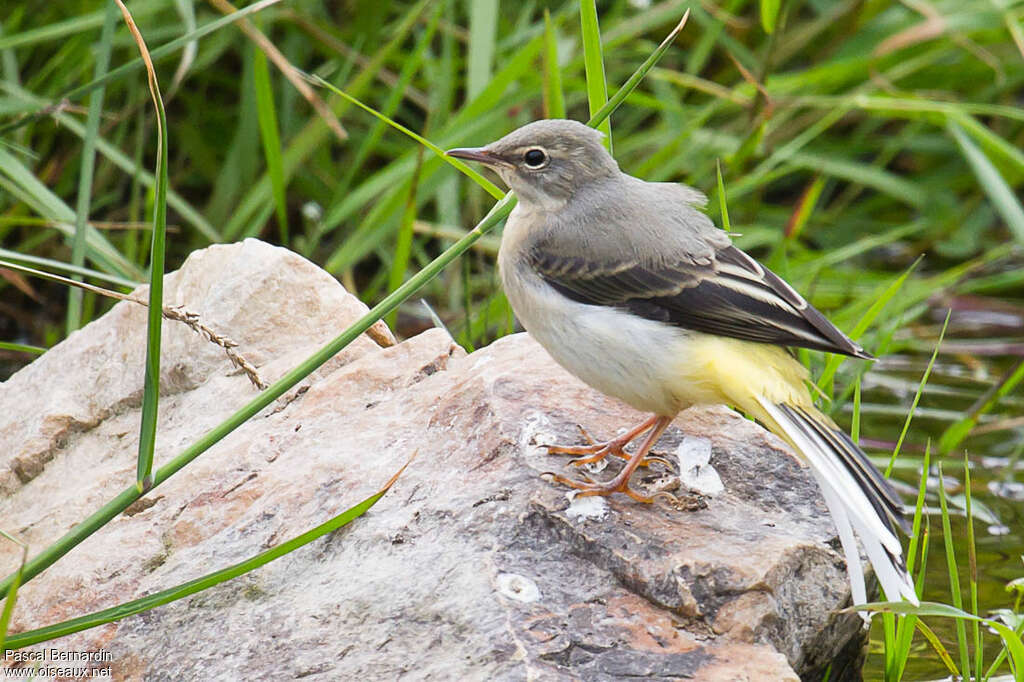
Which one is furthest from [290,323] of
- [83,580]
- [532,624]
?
[532,624]

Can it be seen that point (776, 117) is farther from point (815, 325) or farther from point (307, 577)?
point (307, 577)

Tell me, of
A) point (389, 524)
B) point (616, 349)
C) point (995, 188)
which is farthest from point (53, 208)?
point (995, 188)

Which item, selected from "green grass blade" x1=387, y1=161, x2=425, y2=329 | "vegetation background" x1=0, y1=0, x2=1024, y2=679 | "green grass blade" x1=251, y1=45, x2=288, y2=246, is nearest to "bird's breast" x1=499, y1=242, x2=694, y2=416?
"vegetation background" x1=0, y1=0, x2=1024, y2=679

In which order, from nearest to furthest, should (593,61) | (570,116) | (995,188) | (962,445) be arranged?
1. (593,61)
2. (962,445)
3. (995,188)
4. (570,116)

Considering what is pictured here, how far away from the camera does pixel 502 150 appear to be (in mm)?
4402

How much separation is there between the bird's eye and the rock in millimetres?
621

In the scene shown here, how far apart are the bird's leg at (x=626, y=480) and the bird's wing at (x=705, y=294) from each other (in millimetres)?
344

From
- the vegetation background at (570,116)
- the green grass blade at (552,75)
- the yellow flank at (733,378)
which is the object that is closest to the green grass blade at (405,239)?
the vegetation background at (570,116)

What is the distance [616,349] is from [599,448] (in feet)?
1.24

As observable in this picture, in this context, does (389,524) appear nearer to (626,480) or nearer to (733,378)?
(626,480)

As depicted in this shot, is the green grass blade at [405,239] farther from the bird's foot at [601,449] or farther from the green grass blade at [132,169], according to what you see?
the bird's foot at [601,449]

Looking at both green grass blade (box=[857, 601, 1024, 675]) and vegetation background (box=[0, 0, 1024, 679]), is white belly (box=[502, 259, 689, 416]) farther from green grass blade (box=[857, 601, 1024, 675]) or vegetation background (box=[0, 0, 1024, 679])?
vegetation background (box=[0, 0, 1024, 679])

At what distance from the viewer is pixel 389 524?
12.1 feet

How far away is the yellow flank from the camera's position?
12.4ft
